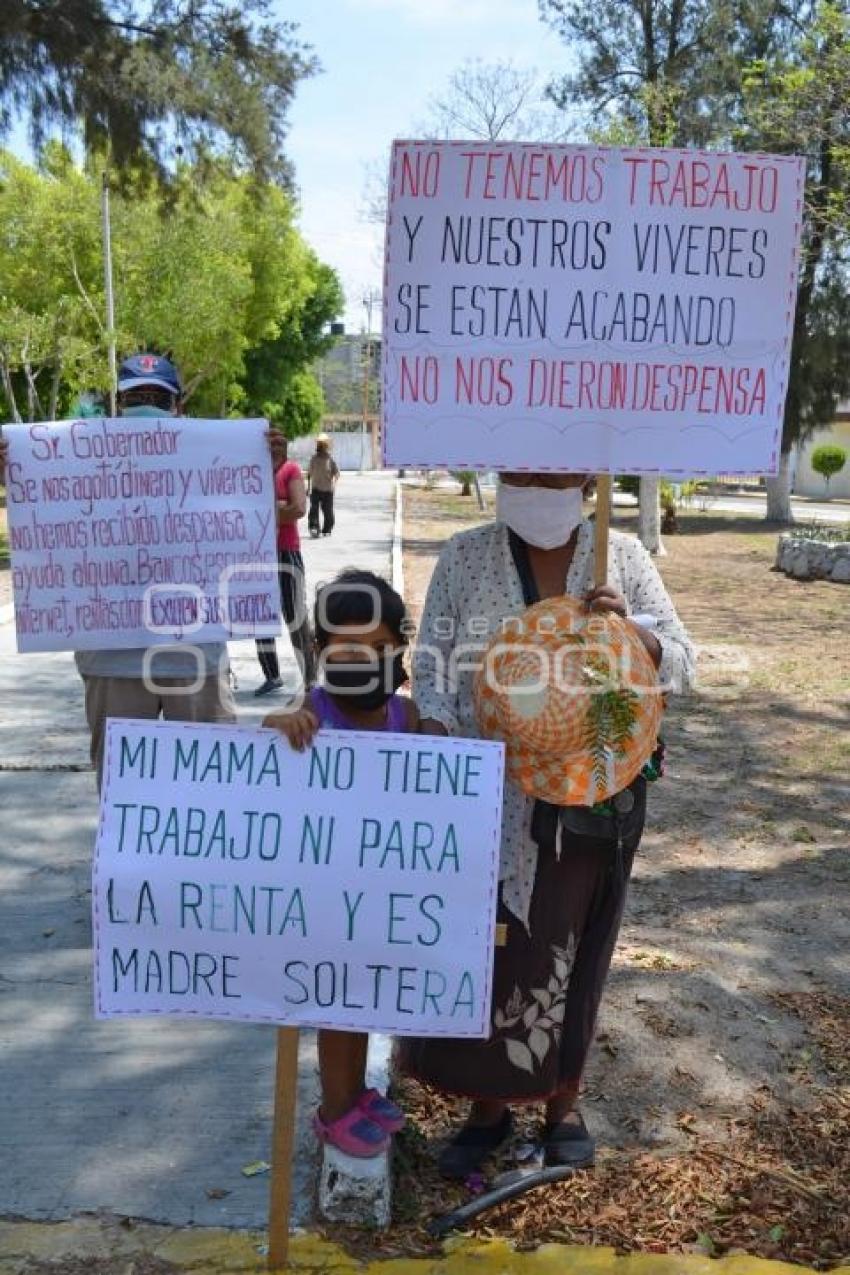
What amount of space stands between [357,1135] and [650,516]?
59.4ft

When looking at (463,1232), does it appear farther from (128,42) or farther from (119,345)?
(119,345)

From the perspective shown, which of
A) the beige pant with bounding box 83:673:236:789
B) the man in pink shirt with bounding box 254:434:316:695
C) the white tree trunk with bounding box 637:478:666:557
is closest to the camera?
the beige pant with bounding box 83:673:236:789

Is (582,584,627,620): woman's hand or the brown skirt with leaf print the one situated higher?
(582,584,627,620): woman's hand

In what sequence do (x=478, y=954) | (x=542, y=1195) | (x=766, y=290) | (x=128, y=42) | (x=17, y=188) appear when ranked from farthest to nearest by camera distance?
1. (x=17, y=188)
2. (x=128, y=42)
3. (x=542, y=1195)
4. (x=766, y=290)
5. (x=478, y=954)

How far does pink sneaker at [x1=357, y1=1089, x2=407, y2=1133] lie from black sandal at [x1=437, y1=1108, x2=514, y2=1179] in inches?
8.0

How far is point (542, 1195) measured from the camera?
2.94 m

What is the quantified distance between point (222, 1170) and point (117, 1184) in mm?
236

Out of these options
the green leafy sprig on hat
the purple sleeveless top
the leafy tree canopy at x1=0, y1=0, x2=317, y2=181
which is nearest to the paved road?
the purple sleeveless top

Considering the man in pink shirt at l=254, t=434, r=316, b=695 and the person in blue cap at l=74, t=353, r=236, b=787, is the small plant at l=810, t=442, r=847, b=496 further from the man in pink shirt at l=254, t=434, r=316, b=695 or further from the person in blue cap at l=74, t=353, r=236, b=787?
the person in blue cap at l=74, t=353, r=236, b=787

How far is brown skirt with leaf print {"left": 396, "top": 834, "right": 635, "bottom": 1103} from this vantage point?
2.88 metres

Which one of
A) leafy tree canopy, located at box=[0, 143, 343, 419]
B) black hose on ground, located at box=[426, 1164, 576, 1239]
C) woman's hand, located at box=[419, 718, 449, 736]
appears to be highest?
leafy tree canopy, located at box=[0, 143, 343, 419]

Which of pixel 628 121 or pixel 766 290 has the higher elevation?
pixel 628 121

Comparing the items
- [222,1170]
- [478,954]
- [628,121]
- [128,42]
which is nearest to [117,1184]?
[222,1170]

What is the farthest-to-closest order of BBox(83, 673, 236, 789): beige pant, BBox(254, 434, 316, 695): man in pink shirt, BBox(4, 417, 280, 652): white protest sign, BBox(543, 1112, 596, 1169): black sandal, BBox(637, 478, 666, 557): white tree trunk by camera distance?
BBox(637, 478, 666, 557): white tree trunk < BBox(254, 434, 316, 695): man in pink shirt < BBox(83, 673, 236, 789): beige pant < BBox(4, 417, 280, 652): white protest sign < BBox(543, 1112, 596, 1169): black sandal
